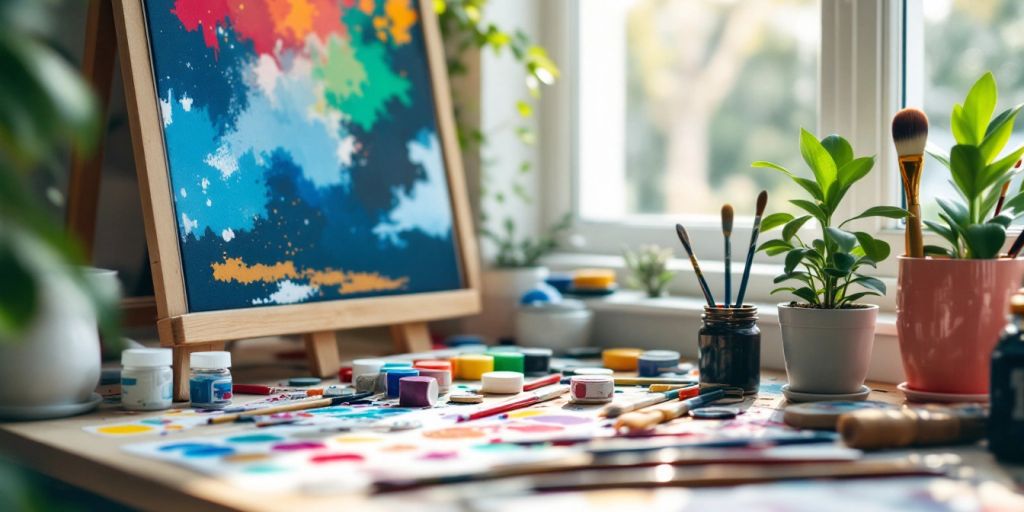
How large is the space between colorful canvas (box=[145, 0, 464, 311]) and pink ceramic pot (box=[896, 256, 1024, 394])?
0.79 meters

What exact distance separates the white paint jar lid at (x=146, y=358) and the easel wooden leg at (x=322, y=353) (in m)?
0.28

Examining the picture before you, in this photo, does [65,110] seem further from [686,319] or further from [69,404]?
[686,319]

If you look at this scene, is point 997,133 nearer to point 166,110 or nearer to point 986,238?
point 986,238

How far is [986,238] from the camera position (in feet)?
3.81

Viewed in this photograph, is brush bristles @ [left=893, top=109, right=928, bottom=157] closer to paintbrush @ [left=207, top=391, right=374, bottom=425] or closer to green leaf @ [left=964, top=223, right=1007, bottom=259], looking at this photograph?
green leaf @ [left=964, top=223, right=1007, bottom=259]

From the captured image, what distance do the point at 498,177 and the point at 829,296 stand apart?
2.89 ft

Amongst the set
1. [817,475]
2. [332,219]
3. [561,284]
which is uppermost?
[332,219]

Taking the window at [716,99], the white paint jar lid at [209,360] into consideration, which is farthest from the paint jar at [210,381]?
the window at [716,99]

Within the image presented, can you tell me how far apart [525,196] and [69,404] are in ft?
3.33

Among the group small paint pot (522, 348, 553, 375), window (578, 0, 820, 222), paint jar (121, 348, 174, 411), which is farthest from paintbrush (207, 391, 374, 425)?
window (578, 0, 820, 222)

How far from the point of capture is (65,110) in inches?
28.0

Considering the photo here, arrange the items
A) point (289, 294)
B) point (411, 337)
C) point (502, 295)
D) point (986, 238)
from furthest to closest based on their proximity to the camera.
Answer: point (502, 295) → point (411, 337) → point (289, 294) → point (986, 238)

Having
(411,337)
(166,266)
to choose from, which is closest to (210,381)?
(166,266)

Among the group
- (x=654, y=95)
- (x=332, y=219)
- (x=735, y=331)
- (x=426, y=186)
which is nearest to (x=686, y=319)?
(x=735, y=331)
